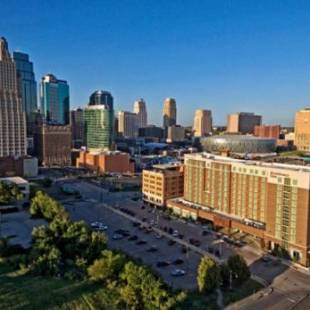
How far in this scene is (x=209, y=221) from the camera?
2048 inches

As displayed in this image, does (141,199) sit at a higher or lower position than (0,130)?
lower

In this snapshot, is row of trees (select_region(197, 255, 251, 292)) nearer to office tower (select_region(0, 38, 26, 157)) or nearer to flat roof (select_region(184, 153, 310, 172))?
flat roof (select_region(184, 153, 310, 172))

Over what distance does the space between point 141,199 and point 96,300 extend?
141 ft

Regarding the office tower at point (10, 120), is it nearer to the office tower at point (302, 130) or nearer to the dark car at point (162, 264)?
the dark car at point (162, 264)

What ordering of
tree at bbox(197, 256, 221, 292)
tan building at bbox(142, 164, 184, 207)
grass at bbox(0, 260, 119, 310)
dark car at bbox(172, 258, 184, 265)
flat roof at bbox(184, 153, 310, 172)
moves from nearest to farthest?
grass at bbox(0, 260, 119, 310) → tree at bbox(197, 256, 221, 292) → dark car at bbox(172, 258, 184, 265) → flat roof at bbox(184, 153, 310, 172) → tan building at bbox(142, 164, 184, 207)

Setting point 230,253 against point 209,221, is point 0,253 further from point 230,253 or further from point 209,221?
point 209,221

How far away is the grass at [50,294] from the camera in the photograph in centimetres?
2658

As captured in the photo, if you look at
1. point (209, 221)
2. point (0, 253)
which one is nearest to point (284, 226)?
point (209, 221)

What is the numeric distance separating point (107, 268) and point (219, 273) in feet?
34.0

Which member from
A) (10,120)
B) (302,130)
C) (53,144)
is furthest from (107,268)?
(302,130)

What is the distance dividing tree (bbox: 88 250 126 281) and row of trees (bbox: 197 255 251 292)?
745 cm

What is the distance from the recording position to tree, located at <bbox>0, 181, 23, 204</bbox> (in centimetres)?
6027

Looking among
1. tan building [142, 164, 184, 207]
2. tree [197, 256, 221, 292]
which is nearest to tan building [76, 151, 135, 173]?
tan building [142, 164, 184, 207]

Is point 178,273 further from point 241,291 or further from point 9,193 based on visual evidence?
point 9,193
